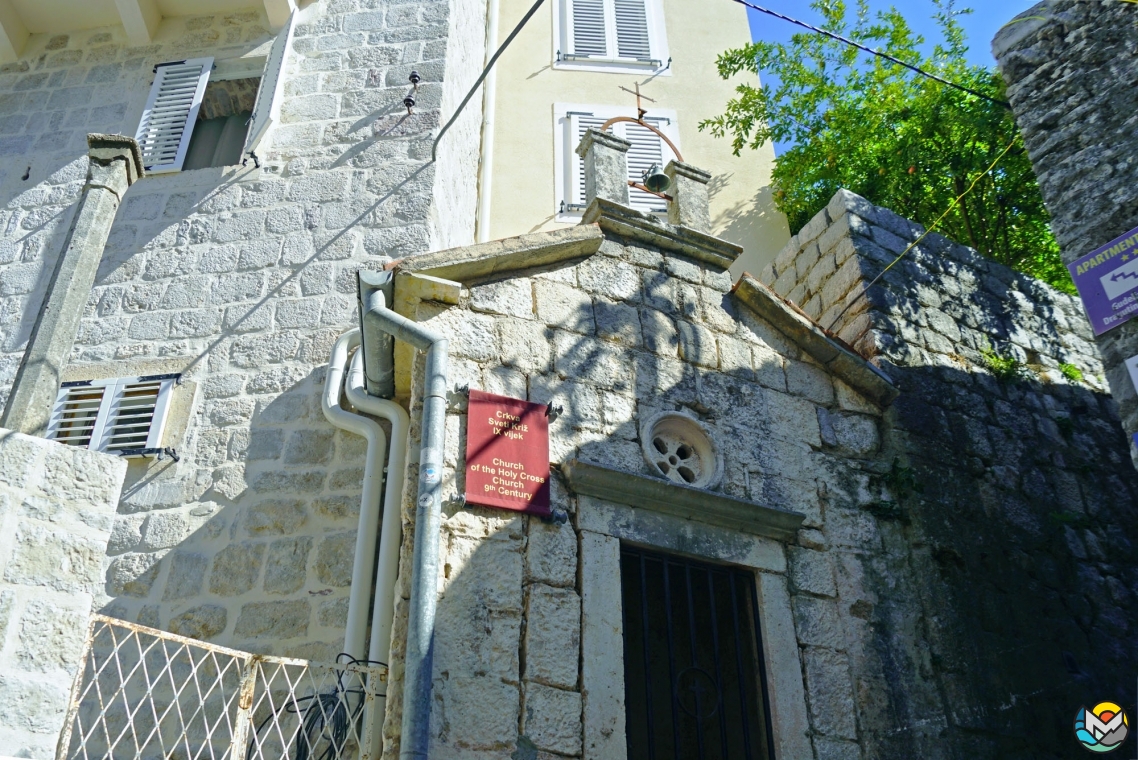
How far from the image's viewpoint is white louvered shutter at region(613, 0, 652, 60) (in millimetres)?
10461

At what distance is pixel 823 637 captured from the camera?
4.96 metres

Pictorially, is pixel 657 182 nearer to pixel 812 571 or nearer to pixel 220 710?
pixel 812 571

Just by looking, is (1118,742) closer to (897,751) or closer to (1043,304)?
(897,751)

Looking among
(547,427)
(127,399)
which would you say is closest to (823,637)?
(547,427)

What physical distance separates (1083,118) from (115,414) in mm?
5300

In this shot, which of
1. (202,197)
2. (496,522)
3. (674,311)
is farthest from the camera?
(202,197)

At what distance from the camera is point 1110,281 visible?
4680mm

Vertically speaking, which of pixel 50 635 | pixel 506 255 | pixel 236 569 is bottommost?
pixel 50 635

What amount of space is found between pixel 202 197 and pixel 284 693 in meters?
3.48

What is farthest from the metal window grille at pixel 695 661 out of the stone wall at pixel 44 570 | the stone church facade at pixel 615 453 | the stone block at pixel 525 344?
the stone wall at pixel 44 570

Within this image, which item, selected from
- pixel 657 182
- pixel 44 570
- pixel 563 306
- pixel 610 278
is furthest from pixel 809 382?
pixel 44 570

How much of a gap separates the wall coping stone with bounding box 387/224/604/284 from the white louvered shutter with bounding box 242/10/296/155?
7.65ft

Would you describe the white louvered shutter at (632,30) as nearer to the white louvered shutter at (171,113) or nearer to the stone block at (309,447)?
the white louvered shutter at (171,113)

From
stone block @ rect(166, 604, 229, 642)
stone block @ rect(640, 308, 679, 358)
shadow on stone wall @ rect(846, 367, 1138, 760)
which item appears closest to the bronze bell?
stone block @ rect(640, 308, 679, 358)
